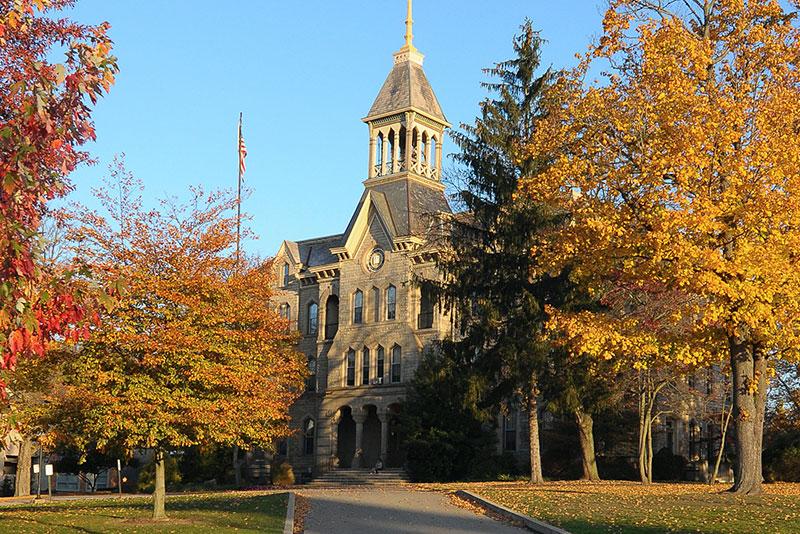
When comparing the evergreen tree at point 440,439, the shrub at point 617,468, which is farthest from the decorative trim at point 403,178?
the shrub at point 617,468

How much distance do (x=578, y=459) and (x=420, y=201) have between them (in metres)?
19.2

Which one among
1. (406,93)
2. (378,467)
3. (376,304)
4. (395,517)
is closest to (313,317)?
(376,304)

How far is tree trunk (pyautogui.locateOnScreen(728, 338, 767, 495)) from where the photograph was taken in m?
23.3

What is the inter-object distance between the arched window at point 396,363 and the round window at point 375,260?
474cm

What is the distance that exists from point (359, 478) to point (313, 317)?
15278mm

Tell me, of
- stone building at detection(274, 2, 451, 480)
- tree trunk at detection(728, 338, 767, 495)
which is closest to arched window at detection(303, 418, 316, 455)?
stone building at detection(274, 2, 451, 480)

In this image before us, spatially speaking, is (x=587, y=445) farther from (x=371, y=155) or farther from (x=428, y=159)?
(x=371, y=155)

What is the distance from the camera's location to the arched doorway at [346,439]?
5775cm

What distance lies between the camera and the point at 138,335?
21625mm

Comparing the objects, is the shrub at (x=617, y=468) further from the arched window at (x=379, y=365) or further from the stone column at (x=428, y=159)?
the stone column at (x=428, y=159)

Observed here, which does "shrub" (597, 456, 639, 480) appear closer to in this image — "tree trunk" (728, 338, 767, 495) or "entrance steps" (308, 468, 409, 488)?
"entrance steps" (308, 468, 409, 488)

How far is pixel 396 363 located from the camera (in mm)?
54250

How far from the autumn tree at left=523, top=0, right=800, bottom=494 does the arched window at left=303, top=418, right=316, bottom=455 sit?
36.8 metres

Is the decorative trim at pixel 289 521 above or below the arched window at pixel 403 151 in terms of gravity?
below
